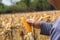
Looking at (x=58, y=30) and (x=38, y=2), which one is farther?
(x=38, y=2)

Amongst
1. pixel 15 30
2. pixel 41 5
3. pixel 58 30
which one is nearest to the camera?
pixel 58 30

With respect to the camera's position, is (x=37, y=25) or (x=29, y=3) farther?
(x=29, y=3)

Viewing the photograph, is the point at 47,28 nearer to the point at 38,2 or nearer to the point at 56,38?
the point at 56,38

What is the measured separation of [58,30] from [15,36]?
1818 millimetres

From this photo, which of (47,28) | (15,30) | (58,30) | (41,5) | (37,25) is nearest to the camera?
(58,30)

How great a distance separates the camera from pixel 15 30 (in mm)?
2398

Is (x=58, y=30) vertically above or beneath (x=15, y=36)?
above

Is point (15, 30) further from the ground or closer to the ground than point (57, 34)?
closer to the ground

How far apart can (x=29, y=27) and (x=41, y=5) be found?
11.1 m

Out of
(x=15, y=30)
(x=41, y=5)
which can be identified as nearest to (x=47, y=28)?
(x=15, y=30)

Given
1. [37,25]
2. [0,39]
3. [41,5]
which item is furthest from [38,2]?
[37,25]

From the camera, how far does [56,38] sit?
Answer: 0.66m

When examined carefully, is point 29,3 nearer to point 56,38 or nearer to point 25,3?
point 25,3

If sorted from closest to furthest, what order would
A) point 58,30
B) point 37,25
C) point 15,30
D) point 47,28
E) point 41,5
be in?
point 58,30 → point 47,28 → point 37,25 → point 15,30 → point 41,5
